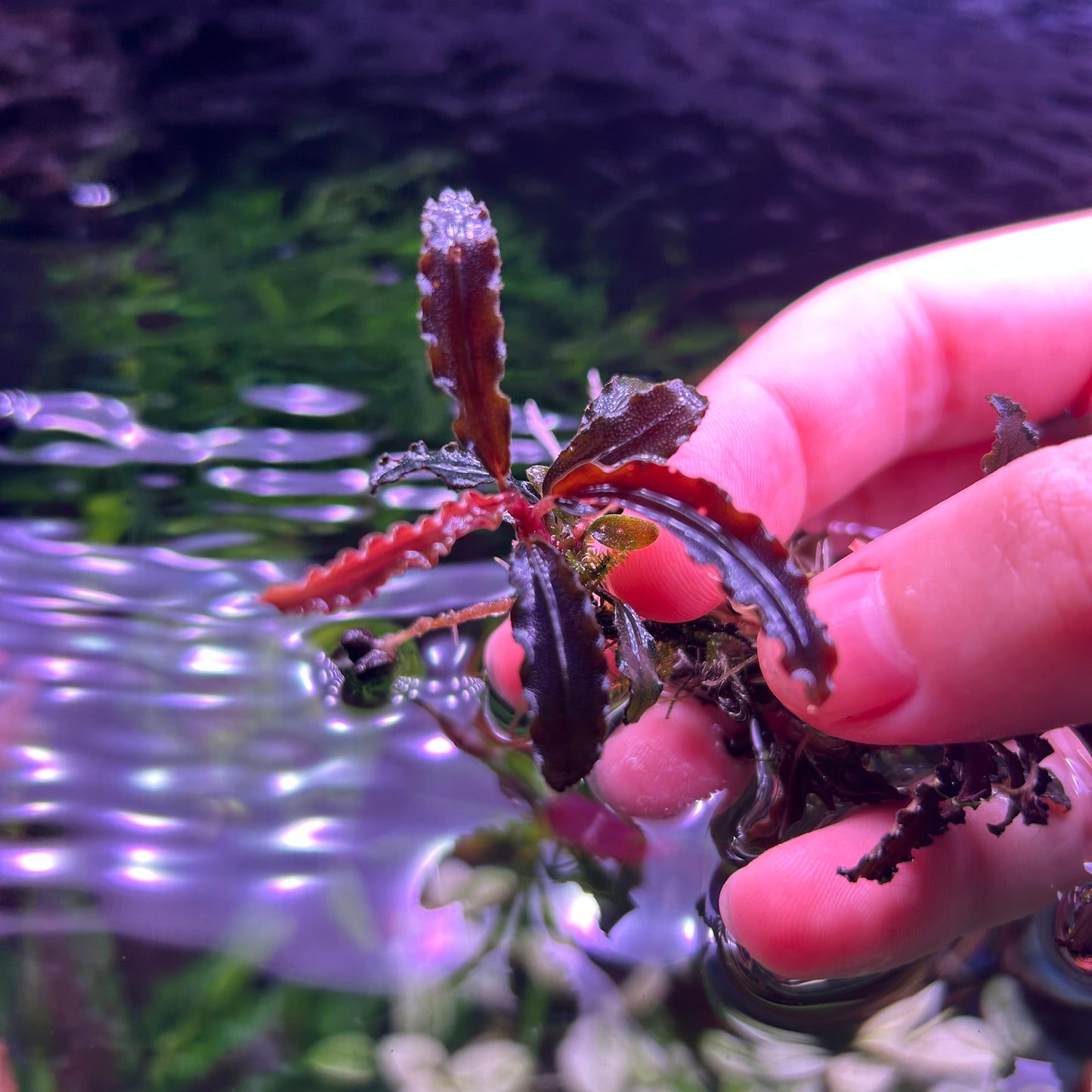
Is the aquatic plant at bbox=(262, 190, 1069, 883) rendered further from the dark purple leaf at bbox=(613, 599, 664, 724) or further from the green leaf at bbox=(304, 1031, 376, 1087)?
the green leaf at bbox=(304, 1031, 376, 1087)

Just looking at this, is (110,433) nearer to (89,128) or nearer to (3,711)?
(3,711)

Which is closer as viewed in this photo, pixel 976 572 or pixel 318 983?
pixel 976 572

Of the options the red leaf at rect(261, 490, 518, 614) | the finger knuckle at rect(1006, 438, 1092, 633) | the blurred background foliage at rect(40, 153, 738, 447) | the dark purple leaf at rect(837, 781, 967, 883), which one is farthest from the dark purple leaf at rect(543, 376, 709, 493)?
the blurred background foliage at rect(40, 153, 738, 447)

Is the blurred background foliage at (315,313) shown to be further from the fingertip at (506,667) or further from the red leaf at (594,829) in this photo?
the red leaf at (594,829)

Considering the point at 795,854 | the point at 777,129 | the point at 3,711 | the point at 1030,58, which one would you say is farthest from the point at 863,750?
the point at 1030,58

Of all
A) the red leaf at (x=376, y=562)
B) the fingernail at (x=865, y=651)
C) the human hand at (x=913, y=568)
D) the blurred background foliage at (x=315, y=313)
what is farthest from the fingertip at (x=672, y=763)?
the blurred background foliage at (x=315, y=313)

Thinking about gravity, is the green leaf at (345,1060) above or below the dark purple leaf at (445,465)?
below

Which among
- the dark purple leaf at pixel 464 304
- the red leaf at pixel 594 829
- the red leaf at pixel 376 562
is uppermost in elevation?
the dark purple leaf at pixel 464 304

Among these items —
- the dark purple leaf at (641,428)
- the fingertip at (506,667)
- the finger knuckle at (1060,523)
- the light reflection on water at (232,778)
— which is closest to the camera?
the finger knuckle at (1060,523)
